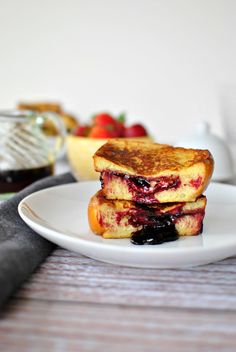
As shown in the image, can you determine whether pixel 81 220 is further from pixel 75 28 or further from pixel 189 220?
pixel 75 28

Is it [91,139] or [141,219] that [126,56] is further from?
[141,219]

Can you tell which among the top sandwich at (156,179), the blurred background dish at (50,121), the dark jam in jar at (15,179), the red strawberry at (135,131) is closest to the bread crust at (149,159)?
the top sandwich at (156,179)

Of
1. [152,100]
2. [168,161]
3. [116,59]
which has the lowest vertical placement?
[152,100]

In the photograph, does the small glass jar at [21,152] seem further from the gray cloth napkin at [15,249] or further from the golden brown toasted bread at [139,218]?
the golden brown toasted bread at [139,218]

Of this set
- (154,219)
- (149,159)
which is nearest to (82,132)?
(149,159)

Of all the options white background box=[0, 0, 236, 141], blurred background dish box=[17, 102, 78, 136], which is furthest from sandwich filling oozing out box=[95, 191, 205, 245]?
white background box=[0, 0, 236, 141]

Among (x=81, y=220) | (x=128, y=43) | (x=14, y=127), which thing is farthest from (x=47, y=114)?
(x=128, y=43)
